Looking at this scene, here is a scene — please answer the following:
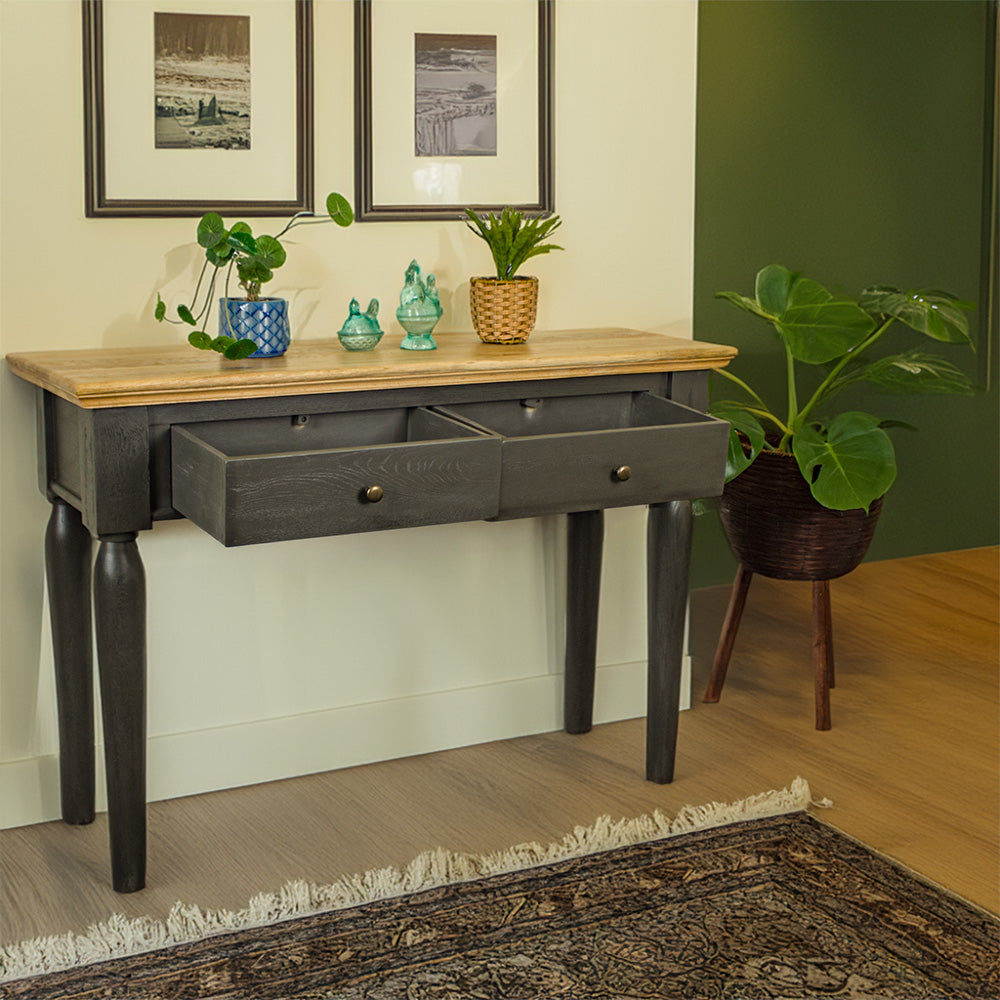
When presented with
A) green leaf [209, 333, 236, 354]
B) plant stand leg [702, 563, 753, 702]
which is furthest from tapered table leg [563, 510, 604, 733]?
green leaf [209, 333, 236, 354]

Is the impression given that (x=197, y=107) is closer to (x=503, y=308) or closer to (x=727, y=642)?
(x=503, y=308)

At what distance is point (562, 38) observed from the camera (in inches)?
102

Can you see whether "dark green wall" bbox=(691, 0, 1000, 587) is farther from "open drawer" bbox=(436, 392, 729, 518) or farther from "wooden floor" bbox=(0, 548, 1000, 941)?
"open drawer" bbox=(436, 392, 729, 518)

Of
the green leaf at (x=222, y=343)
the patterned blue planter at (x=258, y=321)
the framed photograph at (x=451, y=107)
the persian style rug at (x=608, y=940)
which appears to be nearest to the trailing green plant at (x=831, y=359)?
the framed photograph at (x=451, y=107)

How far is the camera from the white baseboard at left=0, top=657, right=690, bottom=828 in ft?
7.74

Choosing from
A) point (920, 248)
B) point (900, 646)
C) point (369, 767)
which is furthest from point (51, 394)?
point (920, 248)

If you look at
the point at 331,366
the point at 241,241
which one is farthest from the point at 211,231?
the point at 331,366

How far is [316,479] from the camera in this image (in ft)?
6.25

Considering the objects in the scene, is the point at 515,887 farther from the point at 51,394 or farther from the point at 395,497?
the point at 51,394

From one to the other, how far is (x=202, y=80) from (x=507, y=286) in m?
0.64

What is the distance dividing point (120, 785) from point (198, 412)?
1.94 feet

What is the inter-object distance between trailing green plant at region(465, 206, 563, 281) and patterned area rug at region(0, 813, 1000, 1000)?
1.09 meters

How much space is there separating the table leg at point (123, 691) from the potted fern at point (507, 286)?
0.80 m

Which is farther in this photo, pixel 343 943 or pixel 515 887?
pixel 515 887
